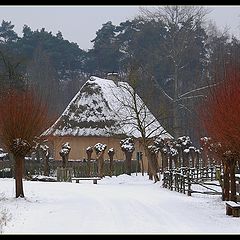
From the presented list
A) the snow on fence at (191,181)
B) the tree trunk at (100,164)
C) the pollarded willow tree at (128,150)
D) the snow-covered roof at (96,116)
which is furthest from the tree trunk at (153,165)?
the snow-covered roof at (96,116)

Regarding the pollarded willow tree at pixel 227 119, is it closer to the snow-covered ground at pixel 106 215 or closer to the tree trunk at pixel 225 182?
the tree trunk at pixel 225 182

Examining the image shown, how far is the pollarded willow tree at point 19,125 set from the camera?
22234 mm

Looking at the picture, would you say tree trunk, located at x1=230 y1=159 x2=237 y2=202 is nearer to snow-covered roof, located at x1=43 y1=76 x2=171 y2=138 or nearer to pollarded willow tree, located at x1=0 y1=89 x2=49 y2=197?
pollarded willow tree, located at x1=0 y1=89 x2=49 y2=197

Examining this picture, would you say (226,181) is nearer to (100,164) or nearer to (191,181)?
(191,181)

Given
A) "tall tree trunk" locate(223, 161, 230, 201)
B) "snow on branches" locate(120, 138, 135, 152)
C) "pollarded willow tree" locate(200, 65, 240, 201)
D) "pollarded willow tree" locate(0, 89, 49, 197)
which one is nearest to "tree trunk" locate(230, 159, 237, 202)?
"pollarded willow tree" locate(200, 65, 240, 201)

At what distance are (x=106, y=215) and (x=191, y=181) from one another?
1280 cm

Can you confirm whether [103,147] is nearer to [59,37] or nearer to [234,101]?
[234,101]

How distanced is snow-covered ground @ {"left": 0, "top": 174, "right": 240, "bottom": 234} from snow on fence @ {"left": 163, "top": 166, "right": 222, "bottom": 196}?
4.05 meters

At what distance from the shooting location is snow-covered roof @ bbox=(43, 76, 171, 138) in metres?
48.0

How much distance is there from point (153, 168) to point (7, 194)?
44.6 feet

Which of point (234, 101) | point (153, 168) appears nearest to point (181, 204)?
point (234, 101)

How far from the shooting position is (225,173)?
21.4 metres

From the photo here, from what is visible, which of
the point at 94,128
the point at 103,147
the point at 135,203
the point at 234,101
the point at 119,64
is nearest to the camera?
the point at 234,101

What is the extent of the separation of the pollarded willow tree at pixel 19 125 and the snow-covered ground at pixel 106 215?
5.83 ft
